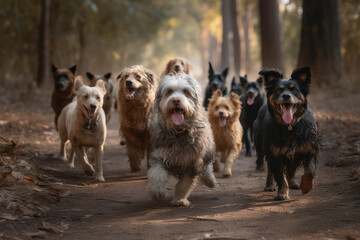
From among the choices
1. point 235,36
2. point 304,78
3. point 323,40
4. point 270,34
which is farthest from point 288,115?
point 235,36

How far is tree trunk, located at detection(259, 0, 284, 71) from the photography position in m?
19.5

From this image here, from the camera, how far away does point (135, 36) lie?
41.5m

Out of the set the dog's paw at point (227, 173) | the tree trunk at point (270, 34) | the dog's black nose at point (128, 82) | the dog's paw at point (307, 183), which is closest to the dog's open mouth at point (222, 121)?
the dog's paw at point (227, 173)

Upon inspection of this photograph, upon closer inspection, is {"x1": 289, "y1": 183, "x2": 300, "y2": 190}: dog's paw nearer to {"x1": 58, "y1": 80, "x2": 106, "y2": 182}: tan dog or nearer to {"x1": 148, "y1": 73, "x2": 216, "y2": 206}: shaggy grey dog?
{"x1": 148, "y1": 73, "x2": 216, "y2": 206}: shaggy grey dog

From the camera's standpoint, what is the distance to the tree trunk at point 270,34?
19.5m

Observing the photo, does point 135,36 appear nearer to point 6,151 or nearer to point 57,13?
point 57,13

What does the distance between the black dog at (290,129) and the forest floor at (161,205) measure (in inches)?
16.1

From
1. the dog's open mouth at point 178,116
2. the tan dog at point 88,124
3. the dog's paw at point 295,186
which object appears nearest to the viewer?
the dog's open mouth at point 178,116

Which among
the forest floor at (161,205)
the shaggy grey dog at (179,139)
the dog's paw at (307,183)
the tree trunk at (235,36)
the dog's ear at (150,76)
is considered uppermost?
the tree trunk at (235,36)

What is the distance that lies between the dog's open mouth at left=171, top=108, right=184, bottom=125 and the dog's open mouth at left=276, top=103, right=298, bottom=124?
1243 mm

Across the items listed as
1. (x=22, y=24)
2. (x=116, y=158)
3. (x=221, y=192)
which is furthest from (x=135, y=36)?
(x=221, y=192)

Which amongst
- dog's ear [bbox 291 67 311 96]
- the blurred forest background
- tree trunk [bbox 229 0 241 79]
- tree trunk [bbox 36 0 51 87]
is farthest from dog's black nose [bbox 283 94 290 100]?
tree trunk [bbox 229 0 241 79]

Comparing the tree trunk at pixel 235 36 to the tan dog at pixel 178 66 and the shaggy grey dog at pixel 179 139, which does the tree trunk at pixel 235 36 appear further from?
the shaggy grey dog at pixel 179 139

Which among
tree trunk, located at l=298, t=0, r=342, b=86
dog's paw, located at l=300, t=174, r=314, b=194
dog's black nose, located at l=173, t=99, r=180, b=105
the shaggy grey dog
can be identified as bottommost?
dog's paw, located at l=300, t=174, r=314, b=194
